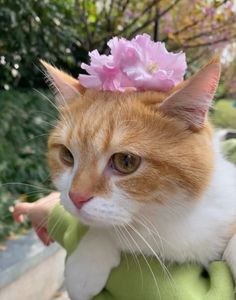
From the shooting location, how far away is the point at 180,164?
968 mm

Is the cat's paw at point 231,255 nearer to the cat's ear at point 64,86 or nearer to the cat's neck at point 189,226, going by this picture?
the cat's neck at point 189,226

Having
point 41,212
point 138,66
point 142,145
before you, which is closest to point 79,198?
point 142,145

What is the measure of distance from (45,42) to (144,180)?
2.64 meters

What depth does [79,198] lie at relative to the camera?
954 mm

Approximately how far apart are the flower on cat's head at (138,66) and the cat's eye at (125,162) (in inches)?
6.4

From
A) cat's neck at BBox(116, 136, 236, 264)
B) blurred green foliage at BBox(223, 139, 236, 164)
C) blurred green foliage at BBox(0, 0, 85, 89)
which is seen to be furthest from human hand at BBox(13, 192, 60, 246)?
blurred green foliage at BBox(0, 0, 85, 89)

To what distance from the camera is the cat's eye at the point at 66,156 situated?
3.50ft

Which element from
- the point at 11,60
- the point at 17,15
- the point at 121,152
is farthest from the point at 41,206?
the point at 11,60

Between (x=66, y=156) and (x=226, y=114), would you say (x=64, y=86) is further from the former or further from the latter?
(x=226, y=114)

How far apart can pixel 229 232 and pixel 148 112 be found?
35cm

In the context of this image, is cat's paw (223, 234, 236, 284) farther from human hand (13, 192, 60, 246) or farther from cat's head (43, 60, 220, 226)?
human hand (13, 192, 60, 246)

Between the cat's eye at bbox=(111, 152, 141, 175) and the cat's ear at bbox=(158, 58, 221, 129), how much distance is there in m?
0.13

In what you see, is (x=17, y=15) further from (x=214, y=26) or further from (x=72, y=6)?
(x=214, y=26)

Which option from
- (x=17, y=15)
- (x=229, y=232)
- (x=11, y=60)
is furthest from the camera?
(x=11, y=60)
